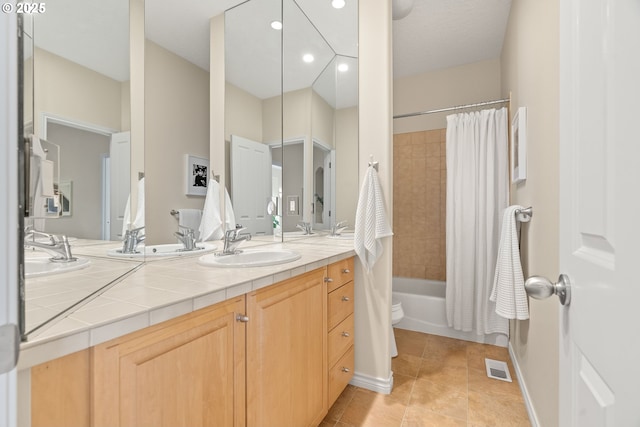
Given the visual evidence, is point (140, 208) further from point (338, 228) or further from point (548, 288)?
point (338, 228)

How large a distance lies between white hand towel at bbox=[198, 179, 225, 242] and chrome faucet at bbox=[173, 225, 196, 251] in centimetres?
6

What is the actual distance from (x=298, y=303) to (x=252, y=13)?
180cm

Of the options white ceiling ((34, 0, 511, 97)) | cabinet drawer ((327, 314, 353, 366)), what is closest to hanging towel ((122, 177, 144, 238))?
white ceiling ((34, 0, 511, 97))

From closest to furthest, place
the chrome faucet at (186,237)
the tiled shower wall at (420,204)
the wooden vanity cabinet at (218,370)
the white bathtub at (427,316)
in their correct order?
1. the wooden vanity cabinet at (218,370)
2. the chrome faucet at (186,237)
3. the white bathtub at (427,316)
4. the tiled shower wall at (420,204)

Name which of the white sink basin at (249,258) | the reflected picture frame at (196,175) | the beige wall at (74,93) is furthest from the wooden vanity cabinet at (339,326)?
the beige wall at (74,93)

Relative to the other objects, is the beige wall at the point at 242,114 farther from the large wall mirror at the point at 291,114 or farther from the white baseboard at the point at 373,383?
the white baseboard at the point at 373,383

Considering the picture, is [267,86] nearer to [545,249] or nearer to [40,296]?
[40,296]

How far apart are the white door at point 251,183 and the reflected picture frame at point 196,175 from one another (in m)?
0.20

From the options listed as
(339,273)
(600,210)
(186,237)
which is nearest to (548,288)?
(600,210)

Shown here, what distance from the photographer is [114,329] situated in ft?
2.01

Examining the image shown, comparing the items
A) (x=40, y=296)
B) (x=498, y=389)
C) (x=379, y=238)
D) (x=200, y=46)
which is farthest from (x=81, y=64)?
(x=498, y=389)

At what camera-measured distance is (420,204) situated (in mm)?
3326

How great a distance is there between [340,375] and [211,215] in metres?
1.16

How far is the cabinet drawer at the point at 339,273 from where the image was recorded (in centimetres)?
154
